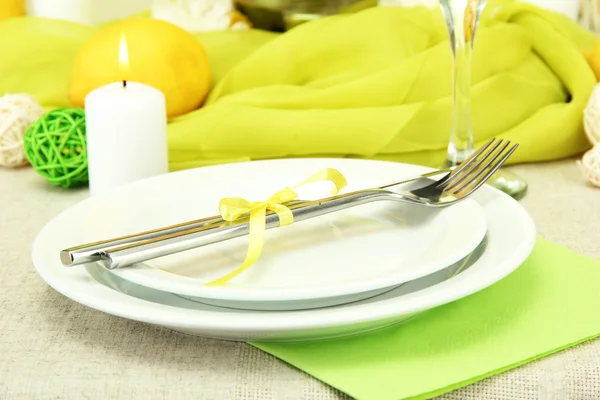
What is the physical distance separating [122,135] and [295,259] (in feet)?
0.83

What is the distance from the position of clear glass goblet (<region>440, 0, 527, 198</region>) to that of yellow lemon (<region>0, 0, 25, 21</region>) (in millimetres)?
754

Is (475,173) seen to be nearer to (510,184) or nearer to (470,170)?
(470,170)

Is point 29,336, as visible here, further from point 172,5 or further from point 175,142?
point 172,5

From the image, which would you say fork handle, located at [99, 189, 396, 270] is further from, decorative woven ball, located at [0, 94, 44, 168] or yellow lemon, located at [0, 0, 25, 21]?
yellow lemon, located at [0, 0, 25, 21]

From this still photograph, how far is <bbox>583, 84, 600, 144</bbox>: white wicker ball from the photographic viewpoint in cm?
73

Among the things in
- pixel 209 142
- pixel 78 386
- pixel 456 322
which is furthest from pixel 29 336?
pixel 209 142

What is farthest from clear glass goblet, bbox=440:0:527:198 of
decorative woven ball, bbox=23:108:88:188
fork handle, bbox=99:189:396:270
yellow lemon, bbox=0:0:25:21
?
yellow lemon, bbox=0:0:25:21

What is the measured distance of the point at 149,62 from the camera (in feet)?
2.62

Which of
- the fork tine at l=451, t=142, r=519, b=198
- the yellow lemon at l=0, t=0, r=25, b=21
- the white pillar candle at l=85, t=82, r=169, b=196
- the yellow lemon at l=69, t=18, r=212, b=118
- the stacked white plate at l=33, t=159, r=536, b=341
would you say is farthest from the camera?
the yellow lemon at l=0, t=0, r=25, b=21

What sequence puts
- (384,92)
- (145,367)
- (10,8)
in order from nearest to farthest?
(145,367) < (384,92) < (10,8)

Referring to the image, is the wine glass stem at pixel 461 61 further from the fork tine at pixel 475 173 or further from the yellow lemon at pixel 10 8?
the yellow lemon at pixel 10 8

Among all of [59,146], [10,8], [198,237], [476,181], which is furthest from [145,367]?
[10,8]

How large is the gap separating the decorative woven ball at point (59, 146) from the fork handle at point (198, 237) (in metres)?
0.30

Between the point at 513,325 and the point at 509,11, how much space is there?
0.52 meters
